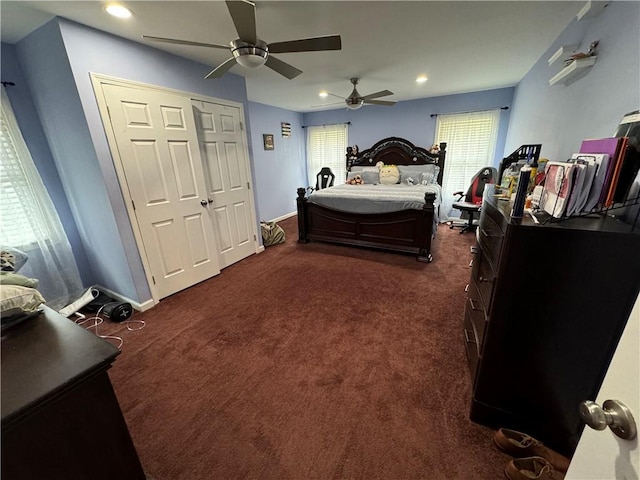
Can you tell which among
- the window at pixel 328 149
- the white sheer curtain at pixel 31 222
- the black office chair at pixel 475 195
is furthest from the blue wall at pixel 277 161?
the black office chair at pixel 475 195

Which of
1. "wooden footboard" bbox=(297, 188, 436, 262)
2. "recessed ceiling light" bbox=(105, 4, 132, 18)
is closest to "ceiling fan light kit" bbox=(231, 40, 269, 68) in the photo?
"recessed ceiling light" bbox=(105, 4, 132, 18)

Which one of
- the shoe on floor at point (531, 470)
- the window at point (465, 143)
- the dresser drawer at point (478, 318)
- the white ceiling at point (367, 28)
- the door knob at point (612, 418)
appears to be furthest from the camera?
the window at point (465, 143)

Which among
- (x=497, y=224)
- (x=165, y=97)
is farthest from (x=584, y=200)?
(x=165, y=97)

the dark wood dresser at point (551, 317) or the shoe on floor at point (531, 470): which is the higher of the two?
the dark wood dresser at point (551, 317)

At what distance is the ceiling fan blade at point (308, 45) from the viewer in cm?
165

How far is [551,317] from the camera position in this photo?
108cm

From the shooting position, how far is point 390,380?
1647 mm

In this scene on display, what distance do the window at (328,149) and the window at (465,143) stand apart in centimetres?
205

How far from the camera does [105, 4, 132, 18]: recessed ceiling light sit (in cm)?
171

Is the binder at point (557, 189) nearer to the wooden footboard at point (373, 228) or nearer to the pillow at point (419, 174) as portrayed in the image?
the wooden footboard at point (373, 228)

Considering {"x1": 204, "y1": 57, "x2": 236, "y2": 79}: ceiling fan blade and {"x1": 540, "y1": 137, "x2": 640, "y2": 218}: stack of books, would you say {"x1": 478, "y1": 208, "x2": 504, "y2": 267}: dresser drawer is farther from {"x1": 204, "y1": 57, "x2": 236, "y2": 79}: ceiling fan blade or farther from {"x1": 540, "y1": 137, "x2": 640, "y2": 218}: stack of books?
{"x1": 204, "y1": 57, "x2": 236, "y2": 79}: ceiling fan blade

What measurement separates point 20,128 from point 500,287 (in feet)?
12.4

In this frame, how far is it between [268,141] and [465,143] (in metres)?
3.82

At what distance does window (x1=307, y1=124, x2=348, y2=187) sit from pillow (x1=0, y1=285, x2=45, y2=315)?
18.4 feet
